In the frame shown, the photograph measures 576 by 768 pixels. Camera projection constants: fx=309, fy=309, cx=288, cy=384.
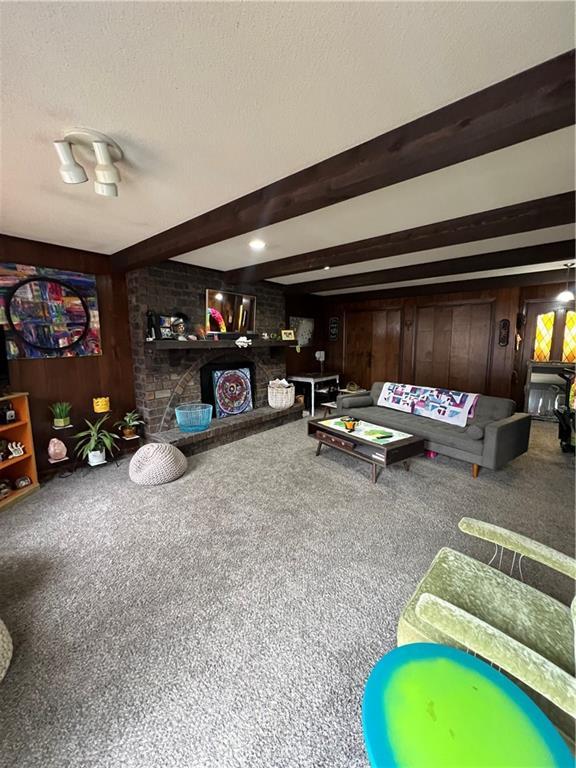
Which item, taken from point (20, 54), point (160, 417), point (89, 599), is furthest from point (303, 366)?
point (20, 54)

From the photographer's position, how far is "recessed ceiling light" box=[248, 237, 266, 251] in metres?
3.10

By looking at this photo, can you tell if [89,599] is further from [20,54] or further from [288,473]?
[20,54]

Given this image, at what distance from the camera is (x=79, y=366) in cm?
341

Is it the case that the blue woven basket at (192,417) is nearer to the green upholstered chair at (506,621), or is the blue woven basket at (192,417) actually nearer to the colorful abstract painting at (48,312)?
the colorful abstract painting at (48,312)

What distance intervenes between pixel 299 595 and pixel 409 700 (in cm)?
93

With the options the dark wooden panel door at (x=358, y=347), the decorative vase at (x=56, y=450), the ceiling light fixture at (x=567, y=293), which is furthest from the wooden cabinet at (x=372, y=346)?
the decorative vase at (x=56, y=450)

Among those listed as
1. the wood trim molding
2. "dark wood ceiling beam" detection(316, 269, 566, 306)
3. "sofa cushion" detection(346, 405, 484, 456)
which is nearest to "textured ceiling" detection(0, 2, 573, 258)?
the wood trim molding

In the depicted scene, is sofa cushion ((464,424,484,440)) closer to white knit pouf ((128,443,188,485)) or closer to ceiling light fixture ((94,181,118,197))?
white knit pouf ((128,443,188,485))

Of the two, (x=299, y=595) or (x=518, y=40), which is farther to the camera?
(x=299, y=595)

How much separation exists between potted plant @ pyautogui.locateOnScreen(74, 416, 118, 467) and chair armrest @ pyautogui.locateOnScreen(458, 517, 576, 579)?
3.38 meters

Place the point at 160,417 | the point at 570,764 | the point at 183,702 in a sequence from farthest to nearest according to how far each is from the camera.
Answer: the point at 160,417
the point at 183,702
the point at 570,764

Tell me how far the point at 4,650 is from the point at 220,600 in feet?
3.15

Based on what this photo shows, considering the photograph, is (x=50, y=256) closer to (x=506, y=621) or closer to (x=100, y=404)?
(x=100, y=404)

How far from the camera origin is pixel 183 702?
1.25m
